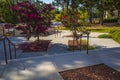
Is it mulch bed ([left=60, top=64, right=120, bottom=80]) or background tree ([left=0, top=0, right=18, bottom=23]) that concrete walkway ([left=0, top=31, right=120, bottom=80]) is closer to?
mulch bed ([left=60, top=64, right=120, bottom=80])

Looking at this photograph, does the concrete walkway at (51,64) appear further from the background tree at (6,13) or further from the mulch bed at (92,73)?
the background tree at (6,13)

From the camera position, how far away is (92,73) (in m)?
4.52

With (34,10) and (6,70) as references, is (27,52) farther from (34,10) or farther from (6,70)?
(6,70)

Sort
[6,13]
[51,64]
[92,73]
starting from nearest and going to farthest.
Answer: [92,73], [51,64], [6,13]

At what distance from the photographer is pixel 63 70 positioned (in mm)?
4742

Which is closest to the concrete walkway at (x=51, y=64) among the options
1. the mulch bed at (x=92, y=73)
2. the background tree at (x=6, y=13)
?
the mulch bed at (x=92, y=73)

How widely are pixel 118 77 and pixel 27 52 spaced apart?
5.72 meters

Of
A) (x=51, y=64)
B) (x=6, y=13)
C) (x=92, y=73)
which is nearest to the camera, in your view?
(x=92, y=73)

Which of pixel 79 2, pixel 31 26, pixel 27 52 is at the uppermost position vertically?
pixel 79 2

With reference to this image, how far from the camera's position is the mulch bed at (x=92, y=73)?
425 cm

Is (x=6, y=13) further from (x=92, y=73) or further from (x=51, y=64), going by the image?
(x=92, y=73)

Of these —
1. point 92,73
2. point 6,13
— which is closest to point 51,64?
point 92,73

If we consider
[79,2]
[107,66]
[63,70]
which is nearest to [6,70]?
[63,70]

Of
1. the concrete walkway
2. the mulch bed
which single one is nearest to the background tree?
the concrete walkway
